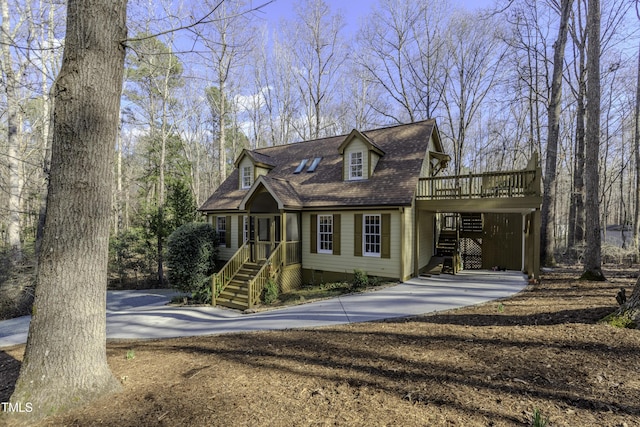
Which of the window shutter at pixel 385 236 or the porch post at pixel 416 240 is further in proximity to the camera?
the porch post at pixel 416 240

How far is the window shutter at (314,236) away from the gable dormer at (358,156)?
2.34 meters

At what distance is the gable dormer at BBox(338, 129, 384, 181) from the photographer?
42.2 feet

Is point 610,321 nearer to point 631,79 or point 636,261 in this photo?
point 636,261

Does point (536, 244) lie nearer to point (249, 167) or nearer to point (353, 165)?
point (353, 165)

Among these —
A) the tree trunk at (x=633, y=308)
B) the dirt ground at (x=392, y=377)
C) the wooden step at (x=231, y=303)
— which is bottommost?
the wooden step at (x=231, y=303)

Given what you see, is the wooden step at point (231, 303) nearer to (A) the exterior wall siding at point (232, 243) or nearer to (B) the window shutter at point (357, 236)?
(A) the exterior wall siding at point (232, 243)

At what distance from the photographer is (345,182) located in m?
13.2

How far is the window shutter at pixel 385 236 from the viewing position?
37.1ft

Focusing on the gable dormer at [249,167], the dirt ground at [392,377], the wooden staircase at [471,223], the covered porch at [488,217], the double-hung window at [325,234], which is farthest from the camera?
the gable dormer at [249,167]

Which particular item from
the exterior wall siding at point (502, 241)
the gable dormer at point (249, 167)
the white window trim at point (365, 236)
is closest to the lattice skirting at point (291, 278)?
the white window trim at point (365, 236)

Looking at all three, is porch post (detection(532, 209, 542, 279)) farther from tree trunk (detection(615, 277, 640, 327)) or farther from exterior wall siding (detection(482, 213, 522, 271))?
tree trunk (detection(615, 277, 640, 327))

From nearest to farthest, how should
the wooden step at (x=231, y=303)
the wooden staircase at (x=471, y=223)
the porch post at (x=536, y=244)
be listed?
the porch post at (x=536, y=244) < the wooden step at (x=231, y=303) < the wooden staircase at (x=471, y=223)

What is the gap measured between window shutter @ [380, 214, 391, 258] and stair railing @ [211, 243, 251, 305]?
5963 millimetres

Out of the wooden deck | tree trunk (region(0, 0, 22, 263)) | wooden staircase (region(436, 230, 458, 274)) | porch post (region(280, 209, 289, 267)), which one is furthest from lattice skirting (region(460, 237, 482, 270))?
tree trunk (region(0, 0, 22, 263))
